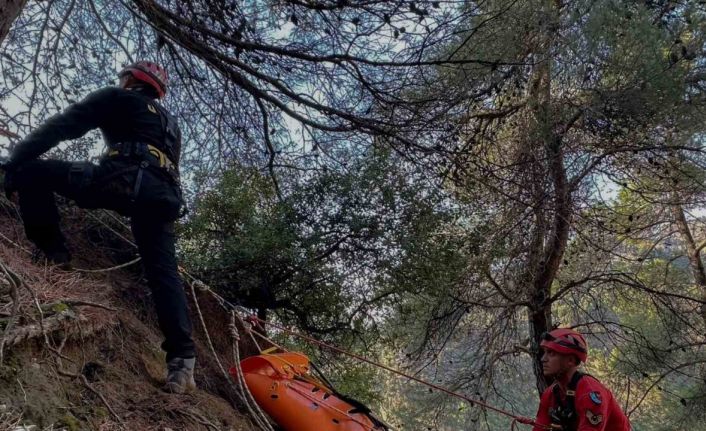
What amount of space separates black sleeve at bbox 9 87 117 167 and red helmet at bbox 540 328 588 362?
3.18 m

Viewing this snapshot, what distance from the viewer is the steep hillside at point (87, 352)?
212 cm

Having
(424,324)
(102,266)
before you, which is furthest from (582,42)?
(102,266)

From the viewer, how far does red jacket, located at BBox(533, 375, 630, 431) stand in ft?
10.3

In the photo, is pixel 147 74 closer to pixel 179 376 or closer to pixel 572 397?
pixel 179 376

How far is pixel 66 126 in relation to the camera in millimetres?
3045

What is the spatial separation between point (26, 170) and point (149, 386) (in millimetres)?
1399

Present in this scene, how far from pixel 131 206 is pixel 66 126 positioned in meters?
0.57

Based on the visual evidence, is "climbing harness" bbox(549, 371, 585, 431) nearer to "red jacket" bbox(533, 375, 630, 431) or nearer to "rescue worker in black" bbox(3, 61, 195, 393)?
"red jacket" bbox(533, 375, 630, 431)

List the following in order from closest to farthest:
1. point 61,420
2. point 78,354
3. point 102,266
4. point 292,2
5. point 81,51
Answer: point 61,420, point 78,354, point 102,266, point 292,2, point 81,51

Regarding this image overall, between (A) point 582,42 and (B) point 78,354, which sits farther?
(A) point 582,42

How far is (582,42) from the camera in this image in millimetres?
5320

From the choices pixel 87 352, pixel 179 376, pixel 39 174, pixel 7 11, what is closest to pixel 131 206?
pixel 39 174

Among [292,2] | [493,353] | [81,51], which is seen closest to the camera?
[292,2]

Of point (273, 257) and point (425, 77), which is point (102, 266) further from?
point (425, 77)
